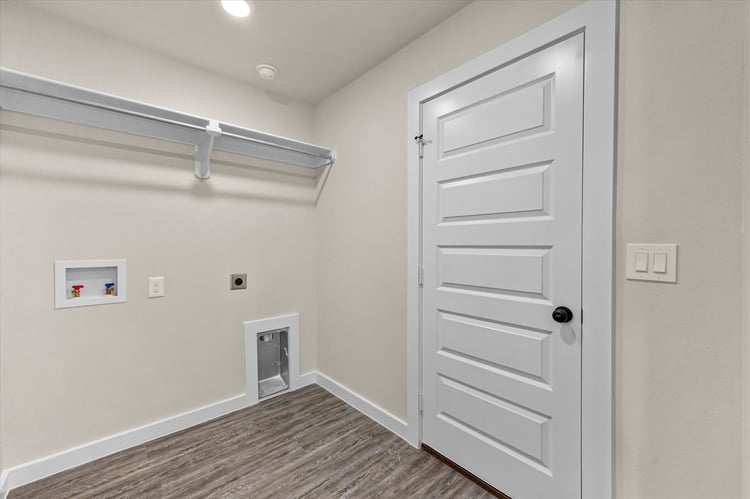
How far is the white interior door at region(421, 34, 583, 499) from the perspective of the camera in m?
1.25

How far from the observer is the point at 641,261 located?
1.08m

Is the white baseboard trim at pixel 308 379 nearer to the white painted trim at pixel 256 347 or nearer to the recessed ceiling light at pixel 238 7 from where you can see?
the white painted trim at pixel 256 347

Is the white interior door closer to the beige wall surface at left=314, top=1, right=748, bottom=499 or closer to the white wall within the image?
the beige wall surface at left=314, top=1, right=748, bottom=499

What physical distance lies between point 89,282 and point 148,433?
1.00m

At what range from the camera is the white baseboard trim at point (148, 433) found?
1.56 m

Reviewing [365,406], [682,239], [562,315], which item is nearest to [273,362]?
[365,406]

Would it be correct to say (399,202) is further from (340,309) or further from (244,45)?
(244,45)

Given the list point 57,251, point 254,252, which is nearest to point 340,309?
point 254,252

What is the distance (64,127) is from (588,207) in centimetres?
263

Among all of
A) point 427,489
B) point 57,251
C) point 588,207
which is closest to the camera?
point 588,207

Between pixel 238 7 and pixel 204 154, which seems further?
pixel 204 154

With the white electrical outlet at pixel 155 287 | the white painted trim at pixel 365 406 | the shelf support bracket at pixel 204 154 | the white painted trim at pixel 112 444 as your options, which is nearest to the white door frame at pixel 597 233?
the white painted trim at pixel 365 406

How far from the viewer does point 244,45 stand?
1881mm

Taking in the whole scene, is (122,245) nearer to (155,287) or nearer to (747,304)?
(155,287)
